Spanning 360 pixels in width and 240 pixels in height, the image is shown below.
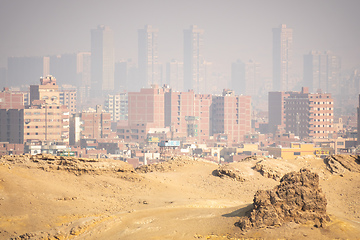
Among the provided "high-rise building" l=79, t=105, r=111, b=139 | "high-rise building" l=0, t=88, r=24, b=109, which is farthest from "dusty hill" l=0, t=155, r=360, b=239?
"high-rise building" l=0, t=88, r=24, b=109

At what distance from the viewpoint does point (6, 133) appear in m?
143

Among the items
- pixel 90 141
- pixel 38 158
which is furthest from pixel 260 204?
pixel 90 141

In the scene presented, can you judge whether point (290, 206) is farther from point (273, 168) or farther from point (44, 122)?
point (44, 122)

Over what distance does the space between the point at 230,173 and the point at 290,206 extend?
1142cm

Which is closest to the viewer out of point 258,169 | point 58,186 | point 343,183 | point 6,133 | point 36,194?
point 36,194

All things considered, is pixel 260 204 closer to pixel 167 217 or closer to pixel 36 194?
pixel 167 217

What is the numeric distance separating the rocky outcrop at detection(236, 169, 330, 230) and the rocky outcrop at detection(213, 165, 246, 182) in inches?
417

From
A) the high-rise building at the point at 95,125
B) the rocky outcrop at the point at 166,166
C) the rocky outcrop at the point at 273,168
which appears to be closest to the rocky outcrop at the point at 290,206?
the rocky outcrop at the point at 273,168

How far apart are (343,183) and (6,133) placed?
122227 mm

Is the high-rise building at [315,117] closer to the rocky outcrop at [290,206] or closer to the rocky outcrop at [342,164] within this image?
the rocky outcrop at [342,164]

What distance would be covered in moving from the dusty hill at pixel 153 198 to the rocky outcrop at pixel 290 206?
0.23m

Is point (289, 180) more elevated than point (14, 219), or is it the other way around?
point (289, 180)

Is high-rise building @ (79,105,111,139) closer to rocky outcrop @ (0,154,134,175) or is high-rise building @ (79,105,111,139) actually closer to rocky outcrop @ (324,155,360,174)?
rocky outcrop @ (324,155,360,174)

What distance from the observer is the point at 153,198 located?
24.3 metres
